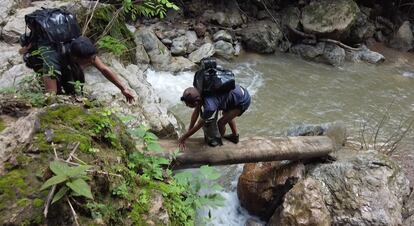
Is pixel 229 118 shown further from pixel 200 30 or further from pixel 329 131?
pixel 200 30

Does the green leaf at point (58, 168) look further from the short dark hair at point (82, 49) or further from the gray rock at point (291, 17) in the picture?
the gray rock at point (291, 17)

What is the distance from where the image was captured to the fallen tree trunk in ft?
13.8

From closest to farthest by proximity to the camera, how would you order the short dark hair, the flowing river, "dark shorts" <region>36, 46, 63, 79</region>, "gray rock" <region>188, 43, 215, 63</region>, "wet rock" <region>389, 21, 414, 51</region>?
the short dark hair, "dark shorts" <region>36, 46, 63, 79</region>, the flowing river, "gray rock" <region>188, 43, 215, 63</region>, "wet rock" <region>389, 21, 414, 51</region>

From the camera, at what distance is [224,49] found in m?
10.2

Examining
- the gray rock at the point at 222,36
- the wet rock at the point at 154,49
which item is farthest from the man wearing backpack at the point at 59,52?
the gray rock at the point at 222,36

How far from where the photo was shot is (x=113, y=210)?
6.42ft

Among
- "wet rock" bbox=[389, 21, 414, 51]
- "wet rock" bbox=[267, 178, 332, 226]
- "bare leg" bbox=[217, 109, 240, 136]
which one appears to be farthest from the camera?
"wet rock" bbox=[389, 21, 414, 51]

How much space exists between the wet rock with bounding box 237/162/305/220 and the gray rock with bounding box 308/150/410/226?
1.01ft

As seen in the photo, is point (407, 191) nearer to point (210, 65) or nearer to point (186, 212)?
point (210, 65)

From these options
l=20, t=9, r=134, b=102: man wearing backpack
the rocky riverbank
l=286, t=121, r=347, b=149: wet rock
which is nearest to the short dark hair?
l=20, t=9, r=134, b=102: man wearing backpack

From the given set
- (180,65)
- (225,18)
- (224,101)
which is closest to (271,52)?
(225,18)

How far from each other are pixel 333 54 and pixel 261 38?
217cm

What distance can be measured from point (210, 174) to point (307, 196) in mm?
2599

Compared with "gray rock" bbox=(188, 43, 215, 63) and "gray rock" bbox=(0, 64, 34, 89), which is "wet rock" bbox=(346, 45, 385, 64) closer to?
"gray rock" bbox=(188, 43, 215, 63)
